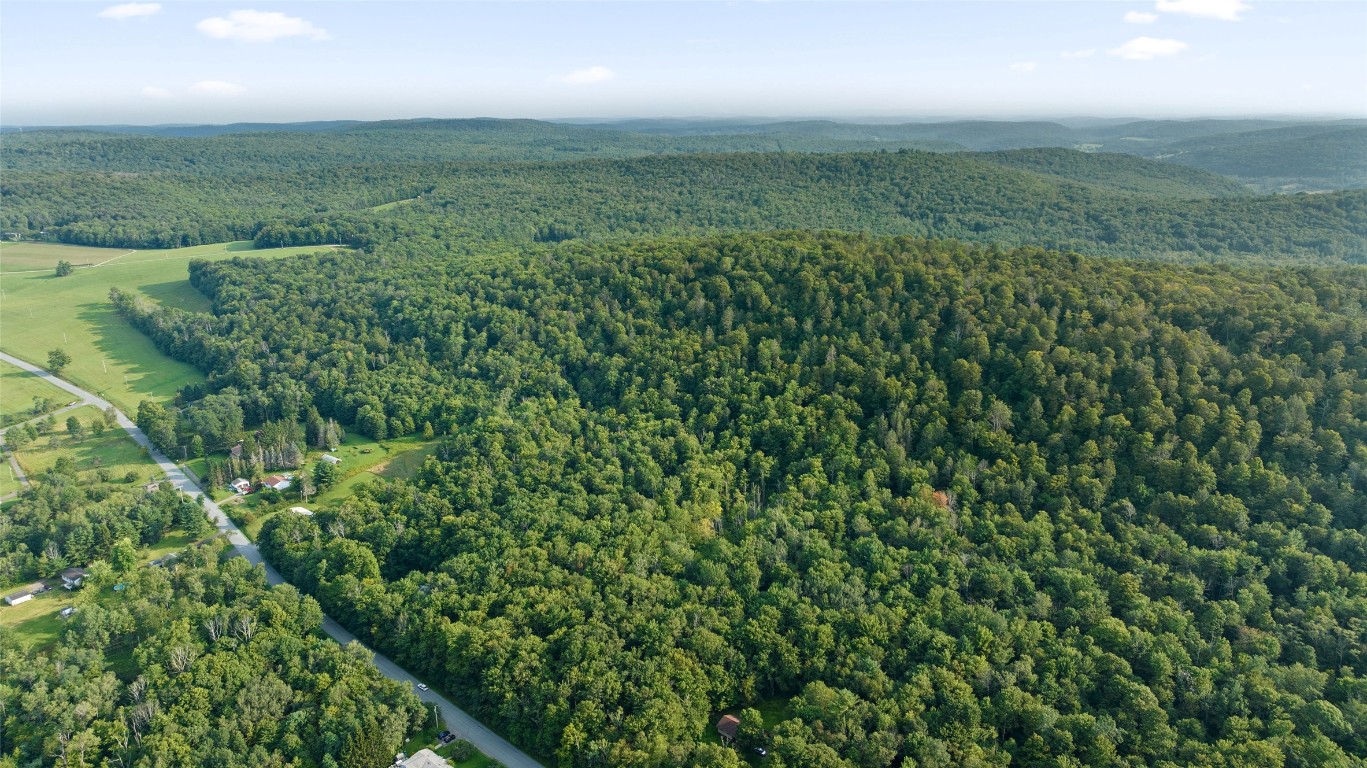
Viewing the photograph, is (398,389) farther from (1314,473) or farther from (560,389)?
(1314,473)

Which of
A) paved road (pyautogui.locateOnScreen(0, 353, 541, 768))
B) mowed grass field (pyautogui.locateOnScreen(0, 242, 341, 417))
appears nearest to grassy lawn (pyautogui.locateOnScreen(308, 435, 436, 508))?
paved road (pyautogui.locateOnScreen(0, 353, 541, 768))

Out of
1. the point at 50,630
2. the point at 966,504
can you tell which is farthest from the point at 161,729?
the point at 966,504

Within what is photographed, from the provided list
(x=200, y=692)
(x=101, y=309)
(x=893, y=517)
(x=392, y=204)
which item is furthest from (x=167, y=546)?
(x=392, y=204)

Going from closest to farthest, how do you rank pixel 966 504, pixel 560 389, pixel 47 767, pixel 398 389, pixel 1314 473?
pixel 47 767, pixel 1314 473, pixel 966 504, pixel 560 389, pixel 398 389

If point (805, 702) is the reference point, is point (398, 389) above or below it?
above

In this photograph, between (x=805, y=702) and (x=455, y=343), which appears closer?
(x=805, y=702)

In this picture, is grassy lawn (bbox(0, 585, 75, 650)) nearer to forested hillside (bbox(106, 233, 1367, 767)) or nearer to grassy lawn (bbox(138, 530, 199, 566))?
grassy lawn (bbox(138, 530, 199, 566))
